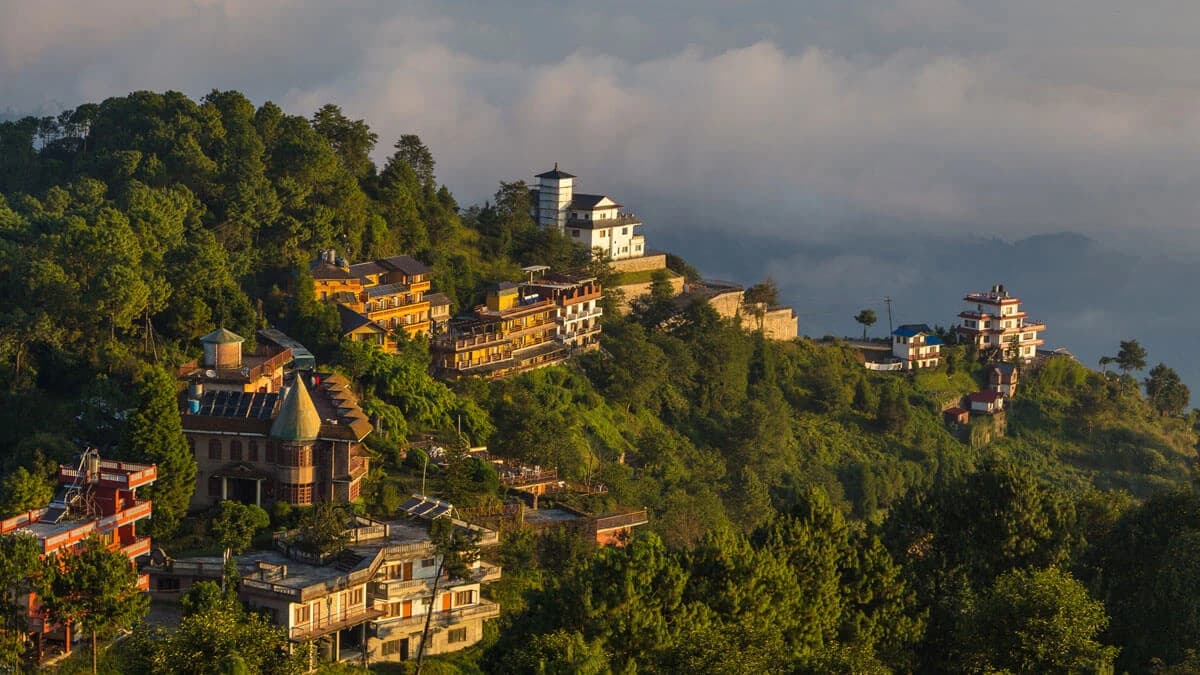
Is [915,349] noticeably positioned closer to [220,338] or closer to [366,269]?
[366,269]

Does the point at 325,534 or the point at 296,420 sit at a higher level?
the point at 296,420

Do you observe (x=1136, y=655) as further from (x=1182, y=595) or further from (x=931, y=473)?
(x=931, y=473)

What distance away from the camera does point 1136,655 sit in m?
32.3

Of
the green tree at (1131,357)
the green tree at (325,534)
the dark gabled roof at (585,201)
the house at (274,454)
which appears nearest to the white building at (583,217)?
the dark gabled roof at (585,201)

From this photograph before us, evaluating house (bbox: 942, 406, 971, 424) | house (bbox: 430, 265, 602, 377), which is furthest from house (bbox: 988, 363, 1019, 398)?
house (bbox: 430, 265, 602, 377)

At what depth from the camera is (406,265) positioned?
54781 millimetres

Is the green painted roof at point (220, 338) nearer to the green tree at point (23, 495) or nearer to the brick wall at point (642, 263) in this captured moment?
the green tree at point (23, 495)

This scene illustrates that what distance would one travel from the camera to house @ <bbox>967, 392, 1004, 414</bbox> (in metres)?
72.4

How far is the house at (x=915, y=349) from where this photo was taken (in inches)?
2901

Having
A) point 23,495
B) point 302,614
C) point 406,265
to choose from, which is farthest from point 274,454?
point 406,265

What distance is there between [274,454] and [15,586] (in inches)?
409

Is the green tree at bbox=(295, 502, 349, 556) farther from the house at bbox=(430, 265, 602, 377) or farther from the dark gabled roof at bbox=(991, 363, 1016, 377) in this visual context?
the dark gabled roof at bbox=(991, 363, 1016, 377)

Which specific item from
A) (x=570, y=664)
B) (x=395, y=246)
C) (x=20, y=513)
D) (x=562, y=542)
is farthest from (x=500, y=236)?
(x=570, y=664)

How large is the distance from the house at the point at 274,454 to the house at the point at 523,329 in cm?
1406
